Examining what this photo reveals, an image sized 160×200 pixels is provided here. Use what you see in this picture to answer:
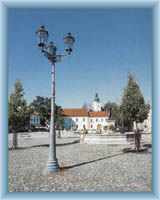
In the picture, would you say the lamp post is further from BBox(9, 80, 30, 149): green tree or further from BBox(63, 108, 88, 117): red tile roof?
BBox(63, 108, 88, 117): red tile roof

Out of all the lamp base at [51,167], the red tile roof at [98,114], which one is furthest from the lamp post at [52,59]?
the red tile roof at [98,114]

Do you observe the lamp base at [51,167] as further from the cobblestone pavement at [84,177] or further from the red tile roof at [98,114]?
the red tile roof at [98,114]

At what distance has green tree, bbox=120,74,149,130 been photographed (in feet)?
45.1

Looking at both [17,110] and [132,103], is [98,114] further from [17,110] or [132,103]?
[17,110]

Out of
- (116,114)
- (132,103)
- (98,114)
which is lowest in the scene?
(116,114)

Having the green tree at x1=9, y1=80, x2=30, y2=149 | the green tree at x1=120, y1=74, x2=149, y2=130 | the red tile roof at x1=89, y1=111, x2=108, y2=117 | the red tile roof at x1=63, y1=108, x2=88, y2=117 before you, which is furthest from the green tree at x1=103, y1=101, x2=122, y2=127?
the red tile roof at x1=63, y1=108, x2=88, y2=117

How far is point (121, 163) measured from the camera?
33.0 feet

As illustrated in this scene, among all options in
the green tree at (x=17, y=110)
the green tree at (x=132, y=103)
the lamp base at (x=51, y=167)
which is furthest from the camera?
the green tree at (x=132, y=103)

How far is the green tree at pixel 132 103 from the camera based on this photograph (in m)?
13.8

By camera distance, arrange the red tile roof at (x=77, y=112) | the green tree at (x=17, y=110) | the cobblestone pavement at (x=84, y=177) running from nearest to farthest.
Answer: the cobblestone pavement at (x=84, y=177) < the green tree at (x=17, y=110) < the red tile roof at (x=77, y=112)

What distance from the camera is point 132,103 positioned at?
45.4 feet

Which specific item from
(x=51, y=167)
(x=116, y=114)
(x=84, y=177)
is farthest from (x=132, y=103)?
(x=84, y=177)
